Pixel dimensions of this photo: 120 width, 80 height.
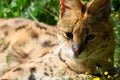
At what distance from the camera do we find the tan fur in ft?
15.4

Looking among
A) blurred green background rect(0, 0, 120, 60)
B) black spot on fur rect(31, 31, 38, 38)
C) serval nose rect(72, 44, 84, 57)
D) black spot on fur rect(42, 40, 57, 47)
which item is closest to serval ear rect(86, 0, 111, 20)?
serval nose rect(72, 44, 84, 57)

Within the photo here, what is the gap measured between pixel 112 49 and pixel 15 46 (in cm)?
123

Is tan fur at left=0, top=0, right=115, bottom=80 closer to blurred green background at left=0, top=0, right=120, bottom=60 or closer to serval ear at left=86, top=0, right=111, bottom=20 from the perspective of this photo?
serval ear at left=86, top=0, right=111, bottom=20

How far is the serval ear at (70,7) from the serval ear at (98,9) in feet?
0.28

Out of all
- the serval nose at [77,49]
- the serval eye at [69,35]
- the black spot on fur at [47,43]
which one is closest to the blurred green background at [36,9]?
the black spot on fur at [47,43]

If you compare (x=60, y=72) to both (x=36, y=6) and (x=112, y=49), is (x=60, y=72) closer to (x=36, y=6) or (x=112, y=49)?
(x=112, y=49)

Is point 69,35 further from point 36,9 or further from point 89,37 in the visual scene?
point 36,9

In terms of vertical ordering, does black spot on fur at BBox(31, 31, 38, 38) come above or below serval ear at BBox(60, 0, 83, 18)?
below

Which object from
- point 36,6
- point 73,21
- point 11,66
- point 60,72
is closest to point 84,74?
point 60,72

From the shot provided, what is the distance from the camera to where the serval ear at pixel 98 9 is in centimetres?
470

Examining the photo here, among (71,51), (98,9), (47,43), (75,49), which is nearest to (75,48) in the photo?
(75,49)

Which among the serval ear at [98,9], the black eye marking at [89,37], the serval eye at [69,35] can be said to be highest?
the serval ear at [98,9]

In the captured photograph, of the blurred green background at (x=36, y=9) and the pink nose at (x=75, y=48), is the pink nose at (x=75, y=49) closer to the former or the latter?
the pink nose at (x=75, y=48)

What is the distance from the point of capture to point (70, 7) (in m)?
4.82
